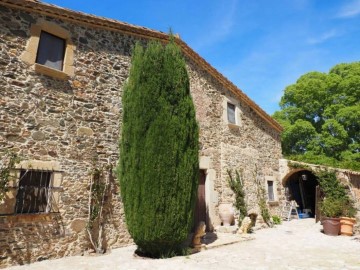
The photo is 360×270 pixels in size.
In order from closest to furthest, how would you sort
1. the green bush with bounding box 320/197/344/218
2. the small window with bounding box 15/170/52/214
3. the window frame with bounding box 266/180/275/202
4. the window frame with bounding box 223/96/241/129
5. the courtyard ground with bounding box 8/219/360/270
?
the courtyard ground with bounding box 8/219/360/270, the small window with bounding box 15/170/52/214, the green bush with bounding box 320/197/344/218, the window frame with bounding box 223/96/241/129, the window frame with bounding box 266/180/275/202

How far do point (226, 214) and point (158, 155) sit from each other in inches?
189

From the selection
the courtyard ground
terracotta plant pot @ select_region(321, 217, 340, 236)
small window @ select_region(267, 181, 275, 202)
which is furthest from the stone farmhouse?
small window @ select_region(267, 181, 275, 202)

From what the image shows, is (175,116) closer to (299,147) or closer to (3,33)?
(3,33)

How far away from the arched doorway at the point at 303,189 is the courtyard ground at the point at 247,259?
7504 mm

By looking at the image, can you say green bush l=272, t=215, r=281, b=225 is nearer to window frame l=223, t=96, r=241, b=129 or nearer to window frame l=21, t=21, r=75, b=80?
window frame l=223, t=96, r=241, b=129

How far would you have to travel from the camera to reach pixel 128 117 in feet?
21.4

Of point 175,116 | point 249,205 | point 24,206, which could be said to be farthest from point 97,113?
point 249,205

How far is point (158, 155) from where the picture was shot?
6.02 metres

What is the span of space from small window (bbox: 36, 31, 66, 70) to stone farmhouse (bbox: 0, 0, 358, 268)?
0.02 m

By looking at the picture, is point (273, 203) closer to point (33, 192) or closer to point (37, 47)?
point (33, 192)

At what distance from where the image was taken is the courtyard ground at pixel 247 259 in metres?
5.16

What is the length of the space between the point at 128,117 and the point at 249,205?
22.6 feet

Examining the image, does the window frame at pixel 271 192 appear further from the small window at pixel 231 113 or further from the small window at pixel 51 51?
the small window at pixel 51 51

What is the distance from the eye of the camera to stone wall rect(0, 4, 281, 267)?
5.72 m
